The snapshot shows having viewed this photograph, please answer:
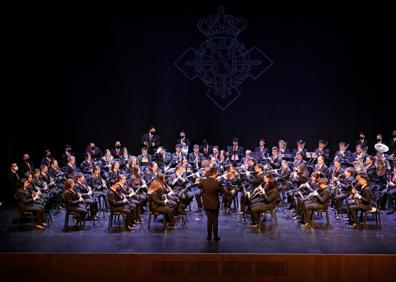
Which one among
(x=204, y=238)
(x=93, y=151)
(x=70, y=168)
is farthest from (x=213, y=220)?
(x=93, y=151)

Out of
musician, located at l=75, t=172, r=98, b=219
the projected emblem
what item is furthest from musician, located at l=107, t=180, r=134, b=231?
the projected emblem

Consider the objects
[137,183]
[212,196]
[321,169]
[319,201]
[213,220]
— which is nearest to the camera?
[212,196]

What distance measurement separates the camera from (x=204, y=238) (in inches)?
390

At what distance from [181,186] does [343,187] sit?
12.9 ft

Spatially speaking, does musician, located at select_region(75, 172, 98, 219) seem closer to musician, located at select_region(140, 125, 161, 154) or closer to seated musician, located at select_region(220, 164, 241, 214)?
seated musician, located at select_region(220, 164, 241, 214)

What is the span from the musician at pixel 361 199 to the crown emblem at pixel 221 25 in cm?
759

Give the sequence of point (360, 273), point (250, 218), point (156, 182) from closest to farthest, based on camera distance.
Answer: point (360, 273) < point (156, 182) < point (250, 218)

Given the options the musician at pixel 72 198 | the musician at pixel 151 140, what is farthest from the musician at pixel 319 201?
the musician at pixel 151 140

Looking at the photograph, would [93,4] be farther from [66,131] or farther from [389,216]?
[389,216]

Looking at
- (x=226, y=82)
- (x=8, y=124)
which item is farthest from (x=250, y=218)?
(x=8, y=124)

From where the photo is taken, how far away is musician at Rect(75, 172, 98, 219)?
11.2 metres

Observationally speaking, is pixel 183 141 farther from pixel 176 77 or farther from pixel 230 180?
pixel 230 180

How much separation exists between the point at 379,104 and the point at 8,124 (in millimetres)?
12563

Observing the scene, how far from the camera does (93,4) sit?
16.2 metres
